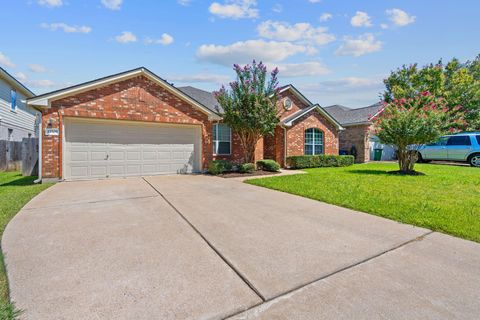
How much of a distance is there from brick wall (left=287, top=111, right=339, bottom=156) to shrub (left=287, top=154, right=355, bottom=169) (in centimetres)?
71

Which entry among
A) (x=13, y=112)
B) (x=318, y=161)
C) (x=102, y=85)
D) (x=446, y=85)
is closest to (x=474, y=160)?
(x=318, y=161)

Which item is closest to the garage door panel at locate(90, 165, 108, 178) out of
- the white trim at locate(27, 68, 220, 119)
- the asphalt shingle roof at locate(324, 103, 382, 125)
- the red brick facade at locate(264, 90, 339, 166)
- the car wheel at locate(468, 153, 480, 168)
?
the white trim at locate(27, 68, 220, 119)

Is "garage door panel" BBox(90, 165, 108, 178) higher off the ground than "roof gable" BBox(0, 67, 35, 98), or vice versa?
"roof gable" BBox(0, 67, 35, 98)

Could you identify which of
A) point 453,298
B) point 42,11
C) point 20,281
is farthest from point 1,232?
point 42,11

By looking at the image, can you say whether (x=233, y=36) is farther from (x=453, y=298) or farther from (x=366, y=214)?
(x=453, y=298)

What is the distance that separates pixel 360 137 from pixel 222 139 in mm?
12345

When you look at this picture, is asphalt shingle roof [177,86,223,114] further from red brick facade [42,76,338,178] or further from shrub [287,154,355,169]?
shrub [287,154,355,169]

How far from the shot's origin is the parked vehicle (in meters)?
14.0

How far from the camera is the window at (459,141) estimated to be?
561 inches

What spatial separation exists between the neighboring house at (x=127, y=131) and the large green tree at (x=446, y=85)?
19385mm

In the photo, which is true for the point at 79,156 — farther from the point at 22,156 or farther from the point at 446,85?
the point at 446,85

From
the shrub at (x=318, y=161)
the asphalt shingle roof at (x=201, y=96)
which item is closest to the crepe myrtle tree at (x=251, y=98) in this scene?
the shrub at (x=318, y=161)

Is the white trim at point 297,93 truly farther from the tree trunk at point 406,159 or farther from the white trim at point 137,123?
the tree trunk at point 406,159

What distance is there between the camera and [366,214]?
4.75 m
